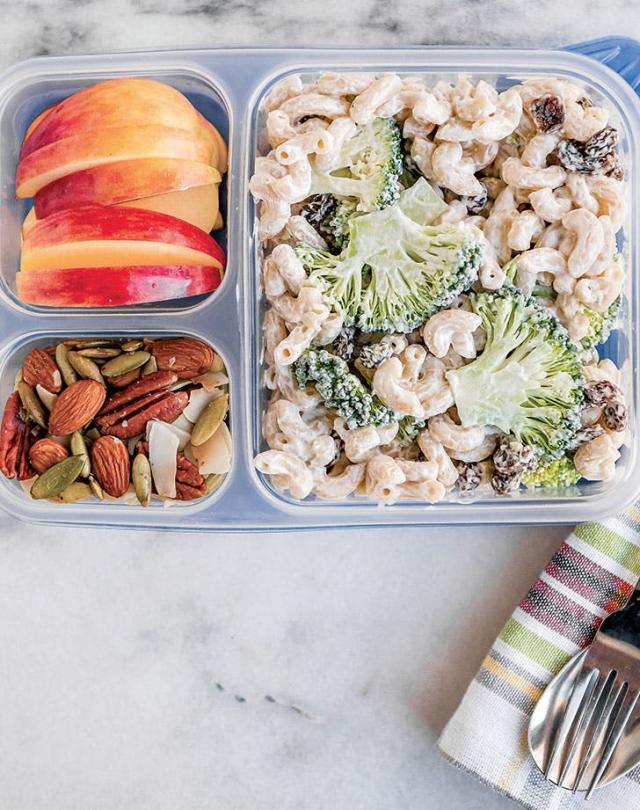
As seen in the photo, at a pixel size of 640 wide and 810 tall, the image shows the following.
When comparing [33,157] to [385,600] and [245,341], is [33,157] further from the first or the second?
[385,600]

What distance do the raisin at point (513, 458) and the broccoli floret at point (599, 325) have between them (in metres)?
0.16

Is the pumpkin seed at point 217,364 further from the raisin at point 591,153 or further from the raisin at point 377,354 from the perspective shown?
the raisin at point 591,153

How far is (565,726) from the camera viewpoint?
1257mm

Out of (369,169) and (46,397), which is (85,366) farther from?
(369,169)

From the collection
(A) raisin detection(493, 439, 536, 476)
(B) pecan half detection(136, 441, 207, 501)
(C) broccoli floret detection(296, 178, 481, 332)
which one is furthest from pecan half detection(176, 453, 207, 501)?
(A) raisin detection(493, 439, 536, 476)

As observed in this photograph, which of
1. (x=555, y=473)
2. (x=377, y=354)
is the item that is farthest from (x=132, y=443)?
(x=555, y=473)

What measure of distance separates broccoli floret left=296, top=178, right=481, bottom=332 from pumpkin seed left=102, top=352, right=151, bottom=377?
0.99 ft

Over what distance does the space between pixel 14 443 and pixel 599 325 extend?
843 mm

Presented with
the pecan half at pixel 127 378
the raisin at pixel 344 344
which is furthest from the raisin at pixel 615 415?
the pecan half at pixel 127 378

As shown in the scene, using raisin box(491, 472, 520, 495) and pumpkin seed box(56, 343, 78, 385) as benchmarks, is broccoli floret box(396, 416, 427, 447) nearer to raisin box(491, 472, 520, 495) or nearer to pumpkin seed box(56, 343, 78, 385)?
raisin box(491, 472, 520, 495)

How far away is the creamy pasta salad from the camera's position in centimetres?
111

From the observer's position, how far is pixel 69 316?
4.21ft

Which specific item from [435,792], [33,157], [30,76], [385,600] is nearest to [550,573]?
[385,600]

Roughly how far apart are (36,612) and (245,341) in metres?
0.58
